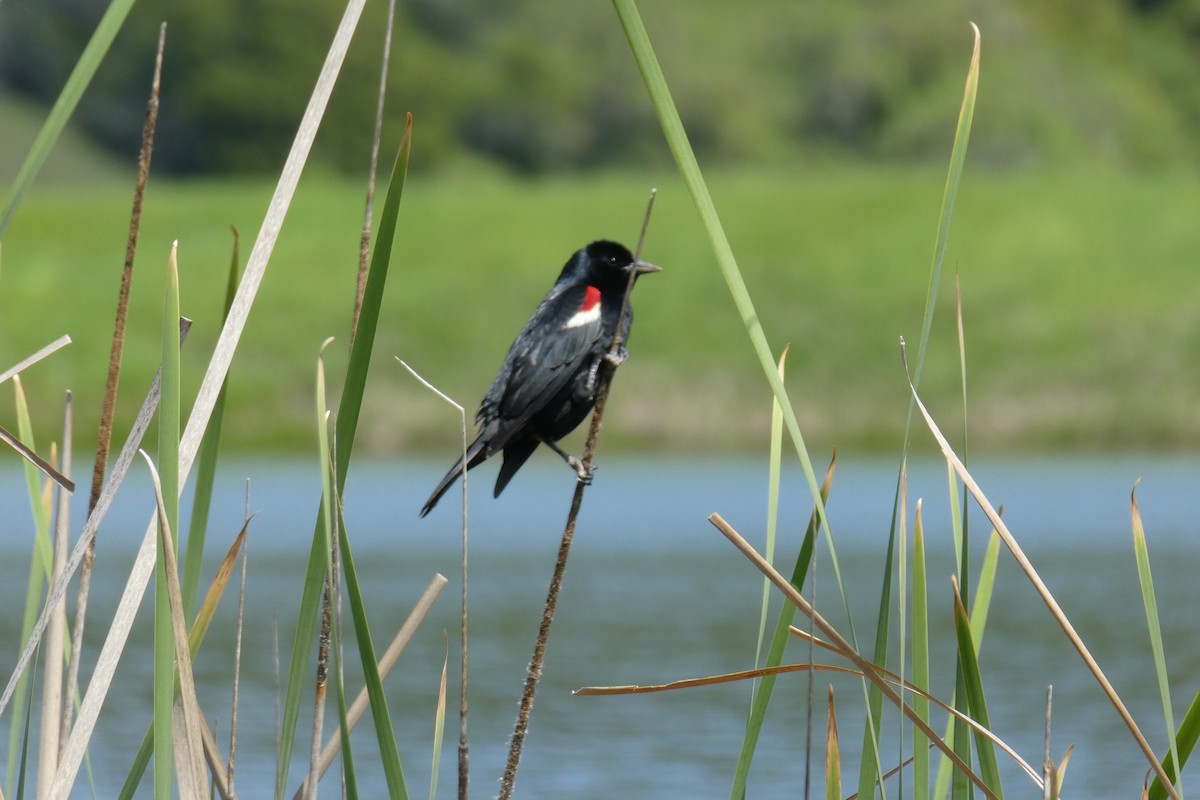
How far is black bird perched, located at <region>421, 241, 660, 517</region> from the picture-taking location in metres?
3.12

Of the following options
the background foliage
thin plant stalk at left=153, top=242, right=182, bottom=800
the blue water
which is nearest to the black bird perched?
the blue water

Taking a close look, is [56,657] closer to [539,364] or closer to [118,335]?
[118,335]

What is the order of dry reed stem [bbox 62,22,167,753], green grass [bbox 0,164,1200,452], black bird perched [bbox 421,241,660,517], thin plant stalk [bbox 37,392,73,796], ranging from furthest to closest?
1. green grass [bbox 0,164,1200,452]
2. black bird perched [bbox 421,241,660,517]
3. thin plant stalk [bbox 37,392,73,796]
4. dry reed stem [bbox 62,22,167,753]

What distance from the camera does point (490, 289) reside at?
22.4 meters

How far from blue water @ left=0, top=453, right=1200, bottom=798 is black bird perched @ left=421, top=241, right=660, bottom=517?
0.83 meters

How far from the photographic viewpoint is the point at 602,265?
3.63m

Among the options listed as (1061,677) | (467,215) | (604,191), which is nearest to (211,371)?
(1061,677)

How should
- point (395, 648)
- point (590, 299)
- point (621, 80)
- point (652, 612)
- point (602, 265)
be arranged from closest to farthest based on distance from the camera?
point (395, 648) → point (590, 299) → point (602, 265) → point (652, 612) → point (621, 80)

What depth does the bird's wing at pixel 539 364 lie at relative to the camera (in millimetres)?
3117

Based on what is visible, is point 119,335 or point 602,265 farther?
point 602,265

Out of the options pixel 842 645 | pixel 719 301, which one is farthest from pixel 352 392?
pixel 719 301

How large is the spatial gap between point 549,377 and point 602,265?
562 millimetres

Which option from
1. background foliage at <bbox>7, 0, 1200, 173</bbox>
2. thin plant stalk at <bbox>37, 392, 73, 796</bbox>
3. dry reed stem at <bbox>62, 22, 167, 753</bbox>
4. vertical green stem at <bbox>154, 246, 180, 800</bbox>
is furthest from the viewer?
background foliage at <bbox>7, 0, 1200, 173</bbox>

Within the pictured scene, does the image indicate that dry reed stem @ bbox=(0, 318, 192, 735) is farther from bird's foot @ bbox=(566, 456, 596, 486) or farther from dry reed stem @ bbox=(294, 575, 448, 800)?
bird's foot @ bbox=(566, 456, 596, 486)
